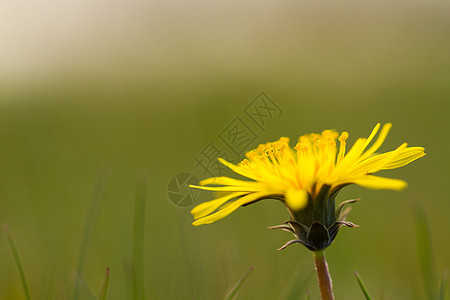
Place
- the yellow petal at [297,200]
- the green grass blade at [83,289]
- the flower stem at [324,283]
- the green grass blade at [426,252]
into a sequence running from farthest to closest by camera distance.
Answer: the green grass blade at [83,289], the green grass blade at [426,252], the flower stem at [324,283], the yellow petal at [297,200]

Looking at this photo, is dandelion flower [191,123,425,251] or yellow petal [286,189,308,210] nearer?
yellow petal [286,189,308,210]

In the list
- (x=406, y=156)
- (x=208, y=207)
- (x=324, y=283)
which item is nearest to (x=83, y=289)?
(x=208, y=207)

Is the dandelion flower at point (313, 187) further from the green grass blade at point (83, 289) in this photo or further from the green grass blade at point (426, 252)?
the green grass blade at point (83, 289)

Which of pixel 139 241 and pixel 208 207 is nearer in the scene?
pixel 208 207

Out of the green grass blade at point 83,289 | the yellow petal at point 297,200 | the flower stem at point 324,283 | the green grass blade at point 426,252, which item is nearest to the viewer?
the yellow petal at point 297,200

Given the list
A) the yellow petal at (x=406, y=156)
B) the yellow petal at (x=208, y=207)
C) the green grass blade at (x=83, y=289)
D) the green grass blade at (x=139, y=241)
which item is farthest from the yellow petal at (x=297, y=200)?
the green grass blade at (x=83, y=289)

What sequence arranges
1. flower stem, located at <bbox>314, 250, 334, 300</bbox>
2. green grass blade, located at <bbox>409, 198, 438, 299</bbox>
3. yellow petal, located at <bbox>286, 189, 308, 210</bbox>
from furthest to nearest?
green grass blade, located at <bbox>409, 198, 438, 299</bbox> < flower stem, located at <bbox>314, 250, 334, 300</bbox> < yellow petal, located at <bbox>286, 189, 308, 210</bbox>

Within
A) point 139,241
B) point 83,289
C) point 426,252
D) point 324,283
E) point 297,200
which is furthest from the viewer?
point 139,241

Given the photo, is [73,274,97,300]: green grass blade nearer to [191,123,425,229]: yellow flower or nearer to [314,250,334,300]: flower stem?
[191,123,425,229]: yellow flower

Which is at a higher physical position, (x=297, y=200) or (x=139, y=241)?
(x=139, y=241)

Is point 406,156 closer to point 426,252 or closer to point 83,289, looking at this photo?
point 426,252

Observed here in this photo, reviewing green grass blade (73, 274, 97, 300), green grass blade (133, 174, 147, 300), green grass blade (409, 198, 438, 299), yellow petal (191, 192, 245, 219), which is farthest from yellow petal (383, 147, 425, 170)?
green grass blade (73, 274, 97, 300)

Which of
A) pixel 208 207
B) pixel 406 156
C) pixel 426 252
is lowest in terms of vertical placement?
pixel 426 252

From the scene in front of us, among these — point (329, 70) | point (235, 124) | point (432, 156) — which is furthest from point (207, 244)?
point (329, 70)
